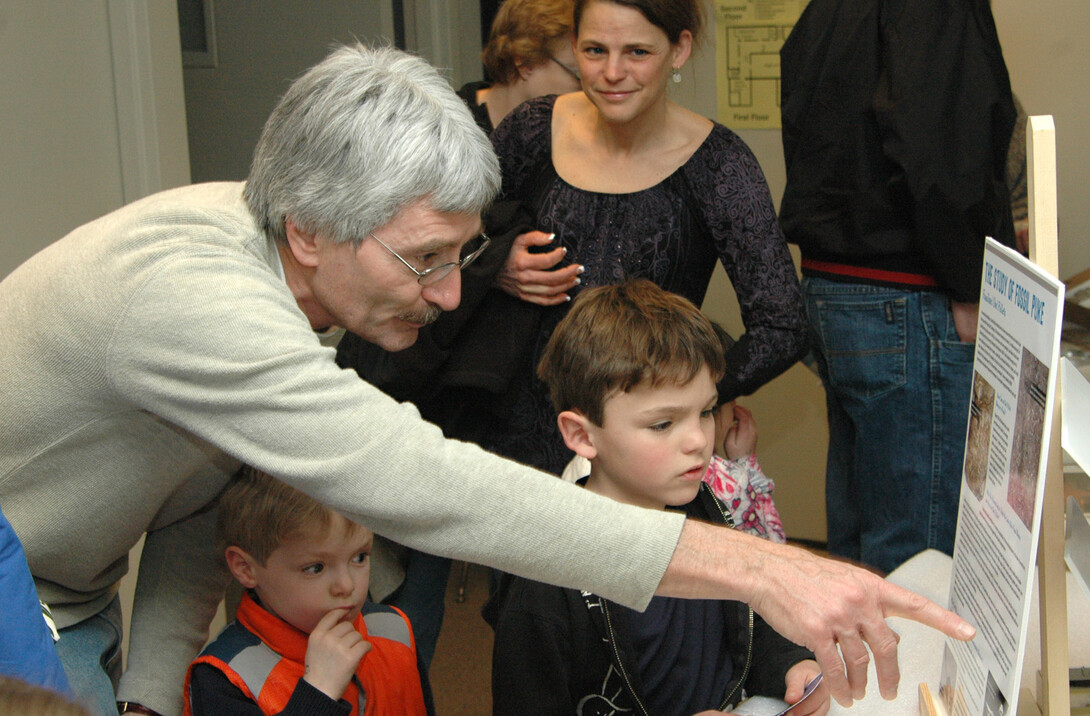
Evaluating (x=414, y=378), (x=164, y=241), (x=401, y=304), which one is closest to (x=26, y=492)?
(x=164, y=241)

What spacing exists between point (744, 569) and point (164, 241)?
726 millimetres

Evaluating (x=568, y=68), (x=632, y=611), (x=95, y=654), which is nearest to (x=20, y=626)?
(x=95, y=654)

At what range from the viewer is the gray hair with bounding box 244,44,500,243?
1.29m

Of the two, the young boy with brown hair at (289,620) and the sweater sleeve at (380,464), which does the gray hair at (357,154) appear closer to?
the sweater sleeve at (380,464)

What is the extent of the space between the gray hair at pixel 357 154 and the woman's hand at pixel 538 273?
0.54 meters

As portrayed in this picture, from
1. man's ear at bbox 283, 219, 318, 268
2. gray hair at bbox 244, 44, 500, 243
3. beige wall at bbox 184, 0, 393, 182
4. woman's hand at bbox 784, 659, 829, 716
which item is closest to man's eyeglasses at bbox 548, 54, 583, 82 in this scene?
gray hair at bbox 244, 44, 500, 243

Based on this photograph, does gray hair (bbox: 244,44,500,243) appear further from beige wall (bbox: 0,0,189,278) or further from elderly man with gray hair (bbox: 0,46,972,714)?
beige wall (bbox: 0,0,189,278)

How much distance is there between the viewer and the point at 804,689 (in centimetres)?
129

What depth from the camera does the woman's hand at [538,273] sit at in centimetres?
192

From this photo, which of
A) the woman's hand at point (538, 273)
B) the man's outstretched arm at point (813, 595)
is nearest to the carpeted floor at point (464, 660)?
the woman's hand at point (538, 273)

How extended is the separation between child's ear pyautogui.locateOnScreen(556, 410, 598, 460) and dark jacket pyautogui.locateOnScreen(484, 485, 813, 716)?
0.23 metres

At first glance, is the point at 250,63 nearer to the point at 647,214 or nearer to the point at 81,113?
the point at 81,113

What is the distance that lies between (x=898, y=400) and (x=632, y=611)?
1072 mm

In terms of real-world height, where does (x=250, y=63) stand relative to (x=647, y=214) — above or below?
above
